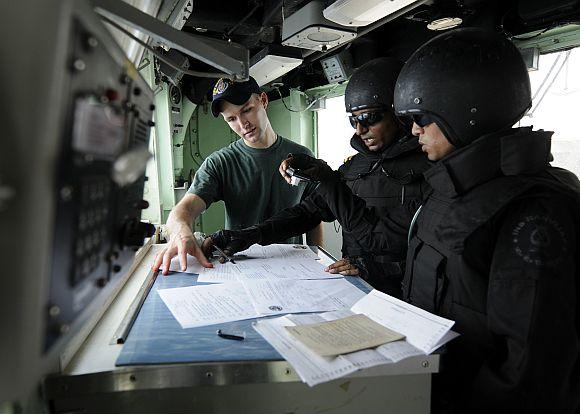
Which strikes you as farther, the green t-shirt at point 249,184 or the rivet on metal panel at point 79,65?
the green t-shirt at point 249,184

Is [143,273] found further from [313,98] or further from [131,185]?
[313,98]

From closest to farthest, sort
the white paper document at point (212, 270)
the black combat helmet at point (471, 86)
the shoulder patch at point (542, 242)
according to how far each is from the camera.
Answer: the shoulder patch at point (542, 242)
the black combat helmet at point (471, 86)
the white paper document at point (212, 270)

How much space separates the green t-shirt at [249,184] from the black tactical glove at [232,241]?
485 mm

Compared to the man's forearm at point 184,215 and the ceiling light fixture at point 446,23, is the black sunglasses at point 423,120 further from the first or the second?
the ceiling light fixture at point 446,23

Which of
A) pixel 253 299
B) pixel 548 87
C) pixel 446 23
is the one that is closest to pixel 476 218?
pixel 253 299

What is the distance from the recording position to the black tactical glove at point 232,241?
169cm

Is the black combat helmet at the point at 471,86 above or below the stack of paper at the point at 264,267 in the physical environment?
above

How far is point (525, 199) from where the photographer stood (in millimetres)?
994

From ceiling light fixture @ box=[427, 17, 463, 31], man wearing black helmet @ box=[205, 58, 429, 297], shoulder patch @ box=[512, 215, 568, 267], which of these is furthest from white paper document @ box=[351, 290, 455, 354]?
ceiling light fixture @ box=[427, 17, 463, 31]

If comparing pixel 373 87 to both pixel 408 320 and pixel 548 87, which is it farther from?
pixel 548 87

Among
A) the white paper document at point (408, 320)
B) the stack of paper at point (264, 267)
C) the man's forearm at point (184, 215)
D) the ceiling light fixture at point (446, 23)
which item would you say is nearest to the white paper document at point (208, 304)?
the stack of paper at point (264, 267)

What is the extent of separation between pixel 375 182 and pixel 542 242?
0.93 m

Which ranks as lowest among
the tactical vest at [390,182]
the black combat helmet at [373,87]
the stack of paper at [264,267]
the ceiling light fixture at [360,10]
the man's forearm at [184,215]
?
the stack of paper at [264,267]

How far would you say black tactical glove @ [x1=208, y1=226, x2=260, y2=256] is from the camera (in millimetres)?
1694
